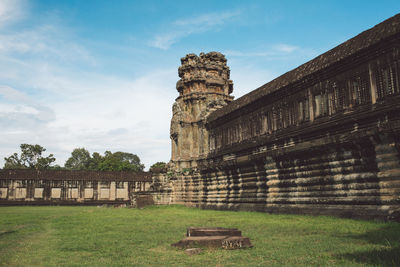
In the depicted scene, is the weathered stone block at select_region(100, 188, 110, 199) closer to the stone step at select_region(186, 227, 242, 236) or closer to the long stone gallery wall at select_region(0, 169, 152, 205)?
the long stone gallery wall at select_region(0, 169, 152, 205)

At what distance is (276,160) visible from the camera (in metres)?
16.9

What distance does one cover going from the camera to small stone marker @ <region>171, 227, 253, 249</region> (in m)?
7.18

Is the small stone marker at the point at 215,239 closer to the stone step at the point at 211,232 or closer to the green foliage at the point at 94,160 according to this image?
the stone step at the point at 211,232

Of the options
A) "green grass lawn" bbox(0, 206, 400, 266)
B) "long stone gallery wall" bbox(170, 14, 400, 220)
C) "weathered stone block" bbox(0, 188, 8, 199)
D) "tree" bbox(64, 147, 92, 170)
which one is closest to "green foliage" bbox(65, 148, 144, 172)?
"tree" bbox(64, 147, 92, 170)

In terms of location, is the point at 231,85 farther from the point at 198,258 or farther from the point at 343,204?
the point at 198,258

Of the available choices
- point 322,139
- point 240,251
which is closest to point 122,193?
point 322,139

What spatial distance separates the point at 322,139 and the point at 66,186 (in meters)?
42.2

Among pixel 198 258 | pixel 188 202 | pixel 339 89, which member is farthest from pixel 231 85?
pixel 198 258

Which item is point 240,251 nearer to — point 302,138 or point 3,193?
point 302,138

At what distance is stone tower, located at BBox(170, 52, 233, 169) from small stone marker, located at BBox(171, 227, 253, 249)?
66.6 feet

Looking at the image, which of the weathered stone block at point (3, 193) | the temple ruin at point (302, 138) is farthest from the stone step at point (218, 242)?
the weathered stone block at point (3, 193)

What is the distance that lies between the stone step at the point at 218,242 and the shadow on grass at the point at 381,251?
1794mm

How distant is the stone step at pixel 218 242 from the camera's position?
282 inches

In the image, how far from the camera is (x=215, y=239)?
728cm
